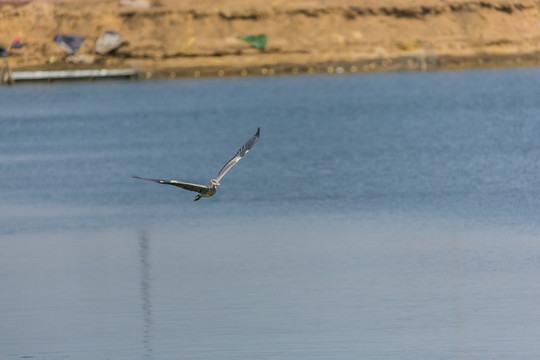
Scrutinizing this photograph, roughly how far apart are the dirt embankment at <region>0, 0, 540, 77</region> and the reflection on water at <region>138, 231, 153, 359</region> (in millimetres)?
57928

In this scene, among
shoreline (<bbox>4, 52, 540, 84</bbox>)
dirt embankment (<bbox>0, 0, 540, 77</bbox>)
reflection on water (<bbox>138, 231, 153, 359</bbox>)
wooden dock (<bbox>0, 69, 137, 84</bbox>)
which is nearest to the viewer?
reflection on water (<bbox>138, 231, 153, 359</bbox>)

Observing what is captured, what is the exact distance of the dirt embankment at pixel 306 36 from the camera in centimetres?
8094

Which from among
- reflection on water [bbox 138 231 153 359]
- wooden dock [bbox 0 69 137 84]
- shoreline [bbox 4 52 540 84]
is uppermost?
shoreline [bbox 4 52 540 84]

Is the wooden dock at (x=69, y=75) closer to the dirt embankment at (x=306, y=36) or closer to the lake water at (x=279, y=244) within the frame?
the dirt embankment at (x=306, y=36)

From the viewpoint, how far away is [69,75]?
80.4 meters

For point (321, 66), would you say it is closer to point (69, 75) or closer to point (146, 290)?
point (69, 75)

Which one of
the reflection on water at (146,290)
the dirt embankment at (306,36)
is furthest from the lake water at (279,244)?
the dirt embankment at (306,36)

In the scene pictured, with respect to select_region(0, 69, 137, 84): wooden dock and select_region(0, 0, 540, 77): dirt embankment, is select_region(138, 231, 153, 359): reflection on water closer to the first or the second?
select_region(0, 69, 137, 84): wooden dock

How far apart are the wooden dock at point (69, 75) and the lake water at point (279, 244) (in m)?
31.4

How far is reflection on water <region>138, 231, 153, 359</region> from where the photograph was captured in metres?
15.3

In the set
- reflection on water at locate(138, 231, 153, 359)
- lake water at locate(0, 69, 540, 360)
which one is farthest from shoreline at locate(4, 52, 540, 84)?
reflection on water at locate(138, 231, 153, 359)

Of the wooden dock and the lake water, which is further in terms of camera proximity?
the wooden dock

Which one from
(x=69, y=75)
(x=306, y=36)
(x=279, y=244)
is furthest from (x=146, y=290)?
(x=306, y=36)

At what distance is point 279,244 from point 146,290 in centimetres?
415
